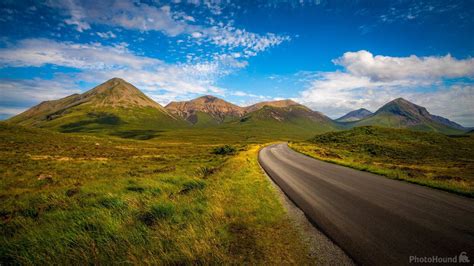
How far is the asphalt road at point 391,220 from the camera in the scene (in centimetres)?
501

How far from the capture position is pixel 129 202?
8.05 metres

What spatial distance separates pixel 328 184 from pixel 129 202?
11.2 meters

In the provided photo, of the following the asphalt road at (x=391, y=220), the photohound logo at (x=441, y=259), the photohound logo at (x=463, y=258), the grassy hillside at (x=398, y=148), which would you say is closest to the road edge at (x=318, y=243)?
the asphalt road at (x=391, y=220)

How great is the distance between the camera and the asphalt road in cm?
501

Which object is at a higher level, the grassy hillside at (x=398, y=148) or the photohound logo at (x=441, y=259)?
the photohound logo at (x=441, y=259)

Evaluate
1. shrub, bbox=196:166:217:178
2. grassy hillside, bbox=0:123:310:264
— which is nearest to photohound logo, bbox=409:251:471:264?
grassy hillside, bbox=0:123:310:264

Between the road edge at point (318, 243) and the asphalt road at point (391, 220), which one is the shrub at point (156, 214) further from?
the asphalt road at point (391, 220)

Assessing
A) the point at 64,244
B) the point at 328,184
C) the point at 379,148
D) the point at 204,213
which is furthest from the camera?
the point at 379,148

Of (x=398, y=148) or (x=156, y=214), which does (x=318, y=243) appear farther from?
(x=398, y=148)

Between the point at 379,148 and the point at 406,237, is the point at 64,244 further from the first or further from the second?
the point at 379,148

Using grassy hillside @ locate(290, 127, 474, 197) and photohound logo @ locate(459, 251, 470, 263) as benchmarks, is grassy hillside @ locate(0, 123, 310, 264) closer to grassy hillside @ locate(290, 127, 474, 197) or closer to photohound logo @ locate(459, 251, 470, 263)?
photohound logo @ locate(459, 251, 470, 263)

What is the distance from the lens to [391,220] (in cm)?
688

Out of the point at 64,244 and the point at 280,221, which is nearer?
the point at 64,244

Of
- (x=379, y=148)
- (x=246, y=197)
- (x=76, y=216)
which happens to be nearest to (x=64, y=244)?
(x=76, y=216)
